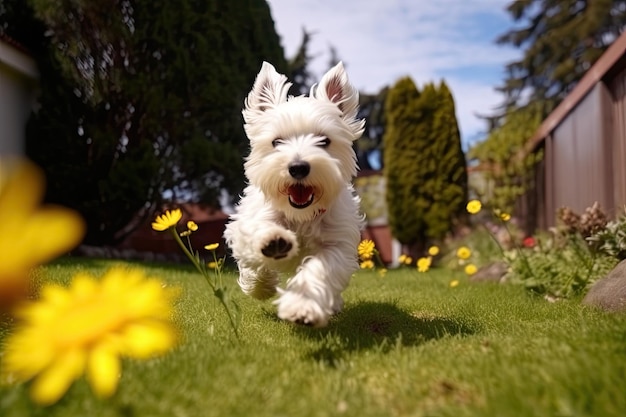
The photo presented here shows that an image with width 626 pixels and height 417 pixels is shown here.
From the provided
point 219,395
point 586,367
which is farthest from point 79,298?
point 586,367

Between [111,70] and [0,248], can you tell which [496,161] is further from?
[0,248]

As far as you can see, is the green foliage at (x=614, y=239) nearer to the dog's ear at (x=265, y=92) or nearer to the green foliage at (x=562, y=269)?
the green foliage at (x=562, y=269)

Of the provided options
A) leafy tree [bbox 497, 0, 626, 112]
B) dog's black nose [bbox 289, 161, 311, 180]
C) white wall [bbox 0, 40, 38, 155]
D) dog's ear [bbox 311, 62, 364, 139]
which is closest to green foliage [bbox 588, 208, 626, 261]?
dog's ear [bbox 311, 62, 364, 139]

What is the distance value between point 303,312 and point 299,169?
0.87 meters

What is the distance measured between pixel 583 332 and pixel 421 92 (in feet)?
36.6

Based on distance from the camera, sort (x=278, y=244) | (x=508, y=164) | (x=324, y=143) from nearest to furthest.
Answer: (x=278, y=244)
(x=324, y=143)
(x=508, y=164)

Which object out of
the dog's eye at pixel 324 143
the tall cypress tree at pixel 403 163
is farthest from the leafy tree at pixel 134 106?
the dog's eye at pixel 324 143

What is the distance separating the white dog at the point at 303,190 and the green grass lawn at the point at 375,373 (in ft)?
1.12

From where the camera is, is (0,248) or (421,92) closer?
(0,248)

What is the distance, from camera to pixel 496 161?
12.9 m

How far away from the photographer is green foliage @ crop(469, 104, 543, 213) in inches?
476

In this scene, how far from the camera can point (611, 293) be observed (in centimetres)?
402

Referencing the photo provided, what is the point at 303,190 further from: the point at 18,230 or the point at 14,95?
the point at 14,95

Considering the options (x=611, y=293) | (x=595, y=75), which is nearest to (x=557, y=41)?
(x=595, y=75)
